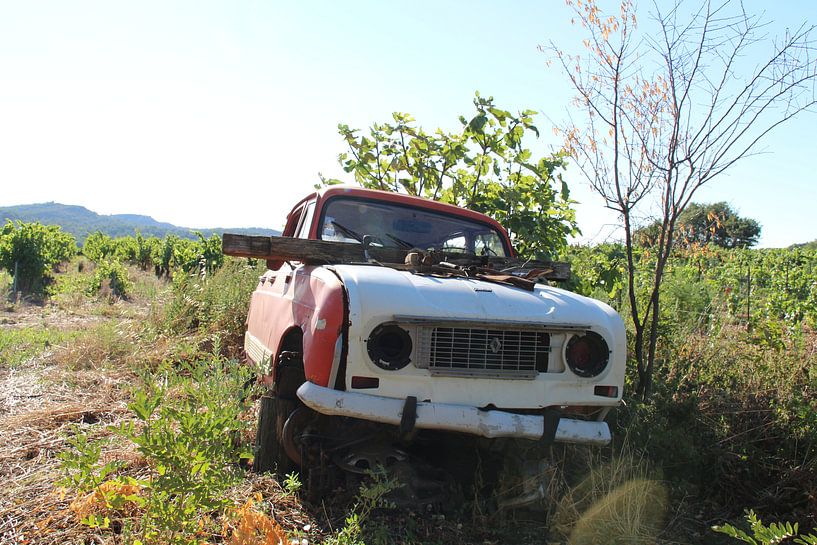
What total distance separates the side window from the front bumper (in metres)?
1.84

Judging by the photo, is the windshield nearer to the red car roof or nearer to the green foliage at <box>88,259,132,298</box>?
the red car roof

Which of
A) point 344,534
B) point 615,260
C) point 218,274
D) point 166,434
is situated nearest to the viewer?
point 166,434

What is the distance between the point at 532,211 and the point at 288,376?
3.99m

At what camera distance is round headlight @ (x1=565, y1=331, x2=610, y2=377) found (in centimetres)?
346

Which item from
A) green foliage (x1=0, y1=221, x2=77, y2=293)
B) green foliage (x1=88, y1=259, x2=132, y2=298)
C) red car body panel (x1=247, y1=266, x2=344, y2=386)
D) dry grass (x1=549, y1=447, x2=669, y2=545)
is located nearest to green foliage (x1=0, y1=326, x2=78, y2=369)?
red car body panel (x1=247, y1=266, x2=344, y2=386)

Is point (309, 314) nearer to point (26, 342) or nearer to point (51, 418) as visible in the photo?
point (51, 418)

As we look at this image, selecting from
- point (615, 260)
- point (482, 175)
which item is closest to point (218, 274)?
point (482, 175)

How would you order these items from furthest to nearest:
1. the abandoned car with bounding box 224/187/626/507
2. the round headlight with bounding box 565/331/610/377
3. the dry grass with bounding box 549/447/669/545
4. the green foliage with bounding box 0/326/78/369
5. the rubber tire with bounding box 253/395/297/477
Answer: the green foliage with bounding box 0/326/78/369
the rubber tire with bounding box 253/395/297/477
the round headlight with bounding box 565/331/610/377
the dry grass with bounding box 549/447/669/545
the abandoned car with bounding box 224/187/626/507

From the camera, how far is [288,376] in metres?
3.73

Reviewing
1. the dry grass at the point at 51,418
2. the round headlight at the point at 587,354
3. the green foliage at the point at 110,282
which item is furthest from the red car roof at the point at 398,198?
the green foliage at the point at 110,282

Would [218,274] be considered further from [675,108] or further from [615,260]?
[675,108]

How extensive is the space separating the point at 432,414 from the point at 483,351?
457mm

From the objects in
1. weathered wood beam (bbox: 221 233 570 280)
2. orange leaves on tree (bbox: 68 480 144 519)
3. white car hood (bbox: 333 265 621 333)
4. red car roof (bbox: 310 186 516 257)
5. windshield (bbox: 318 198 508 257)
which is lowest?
orange leaves on tree (bbox: 68 480 144 519)

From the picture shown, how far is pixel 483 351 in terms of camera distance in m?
3.28
